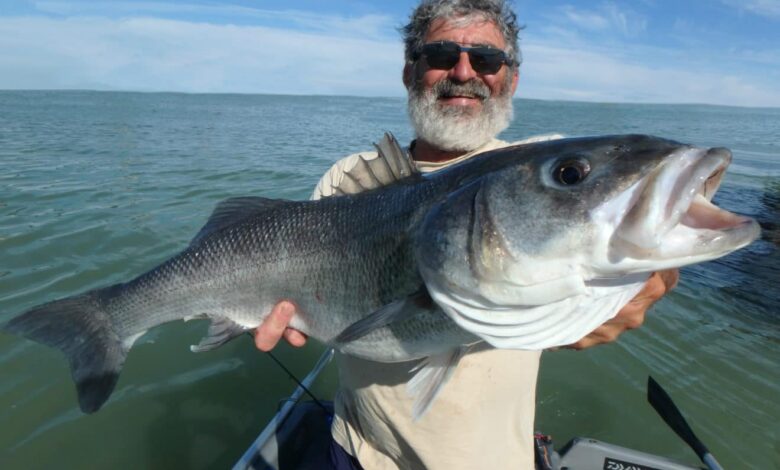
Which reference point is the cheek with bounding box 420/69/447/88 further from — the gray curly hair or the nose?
the gray curly hair

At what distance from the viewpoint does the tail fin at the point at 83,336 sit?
9.70 feet

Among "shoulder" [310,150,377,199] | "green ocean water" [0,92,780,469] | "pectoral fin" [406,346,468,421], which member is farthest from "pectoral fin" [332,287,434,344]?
"green ocean water" [0,92,780,469]

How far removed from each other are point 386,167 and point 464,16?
1.54m

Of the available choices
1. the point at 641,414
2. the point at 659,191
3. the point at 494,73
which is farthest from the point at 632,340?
the point at 659,191

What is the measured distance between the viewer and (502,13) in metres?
3.39

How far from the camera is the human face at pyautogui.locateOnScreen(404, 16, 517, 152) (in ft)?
10.4

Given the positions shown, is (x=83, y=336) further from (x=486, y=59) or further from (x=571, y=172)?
(x=486, y=59)

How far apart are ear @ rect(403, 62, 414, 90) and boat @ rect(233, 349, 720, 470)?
260 centimetres

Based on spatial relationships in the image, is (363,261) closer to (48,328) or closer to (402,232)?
(402,232)

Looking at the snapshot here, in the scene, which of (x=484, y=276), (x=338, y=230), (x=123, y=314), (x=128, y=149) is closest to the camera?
(x=484, y=276)

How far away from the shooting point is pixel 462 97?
332 centimetres

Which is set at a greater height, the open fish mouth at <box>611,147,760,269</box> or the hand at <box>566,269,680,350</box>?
the open fish mouth at <box>611,147,760,269</box>

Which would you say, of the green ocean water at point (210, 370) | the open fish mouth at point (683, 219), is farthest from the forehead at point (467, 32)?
the green ocean water at point (210, 370)

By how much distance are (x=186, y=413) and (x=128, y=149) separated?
18242mm
